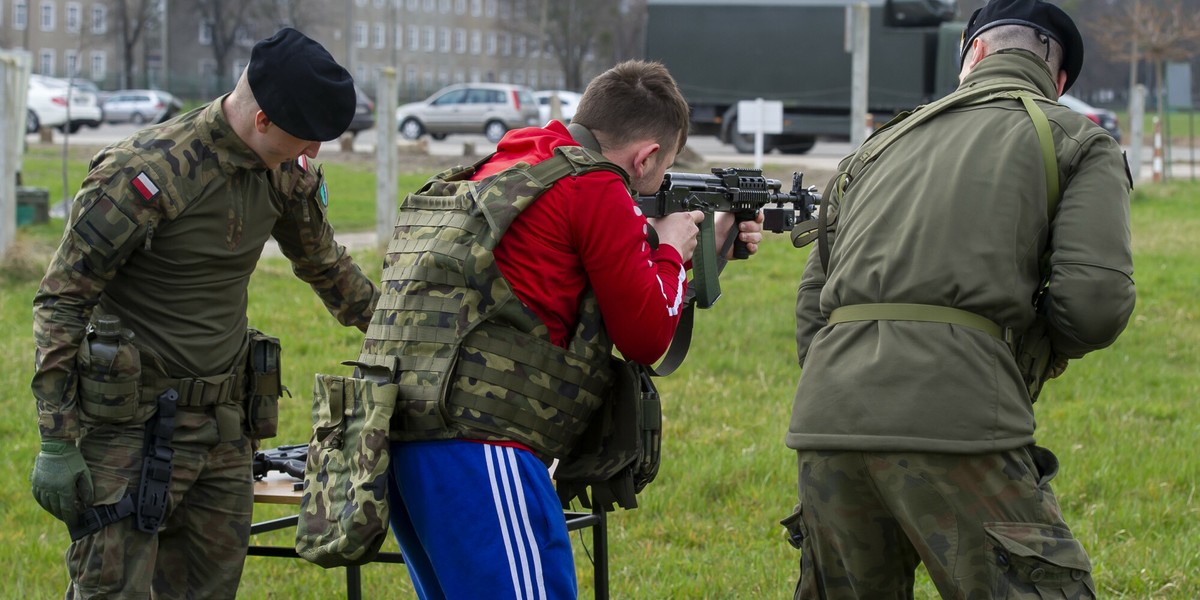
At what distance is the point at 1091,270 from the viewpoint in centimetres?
305

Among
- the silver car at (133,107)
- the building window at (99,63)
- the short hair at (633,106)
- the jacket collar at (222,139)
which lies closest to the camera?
the short hair at (633,106)

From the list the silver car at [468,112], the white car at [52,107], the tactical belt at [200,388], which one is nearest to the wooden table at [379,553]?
the tactical belt at [200,388]

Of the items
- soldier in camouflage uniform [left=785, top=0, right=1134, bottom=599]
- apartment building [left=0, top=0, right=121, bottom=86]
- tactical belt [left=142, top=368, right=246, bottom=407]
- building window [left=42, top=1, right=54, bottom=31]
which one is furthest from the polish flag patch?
building window [left=42, top=1, right=54, bottom=31]

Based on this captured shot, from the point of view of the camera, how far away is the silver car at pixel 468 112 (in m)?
38.3

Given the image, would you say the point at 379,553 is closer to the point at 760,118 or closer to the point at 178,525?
the point at 178,525

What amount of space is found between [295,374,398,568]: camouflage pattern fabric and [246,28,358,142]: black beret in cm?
85

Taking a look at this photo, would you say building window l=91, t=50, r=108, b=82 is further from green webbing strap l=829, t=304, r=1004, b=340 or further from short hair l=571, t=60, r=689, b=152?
green webbing strap l=829, t=304, r=1004, b=340

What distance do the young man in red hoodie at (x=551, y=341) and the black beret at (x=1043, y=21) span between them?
1.12 metres

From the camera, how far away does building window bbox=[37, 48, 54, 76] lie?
86.6 m

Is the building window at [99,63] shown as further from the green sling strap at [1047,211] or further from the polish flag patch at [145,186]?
the green sling strap at [1047,211]

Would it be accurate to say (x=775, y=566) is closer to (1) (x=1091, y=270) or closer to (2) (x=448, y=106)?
(1) (x=1091, y=270)

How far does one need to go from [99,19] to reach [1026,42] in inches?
3351

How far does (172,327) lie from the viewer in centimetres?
387

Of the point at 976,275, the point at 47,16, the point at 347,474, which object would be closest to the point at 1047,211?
the point at 976,275
